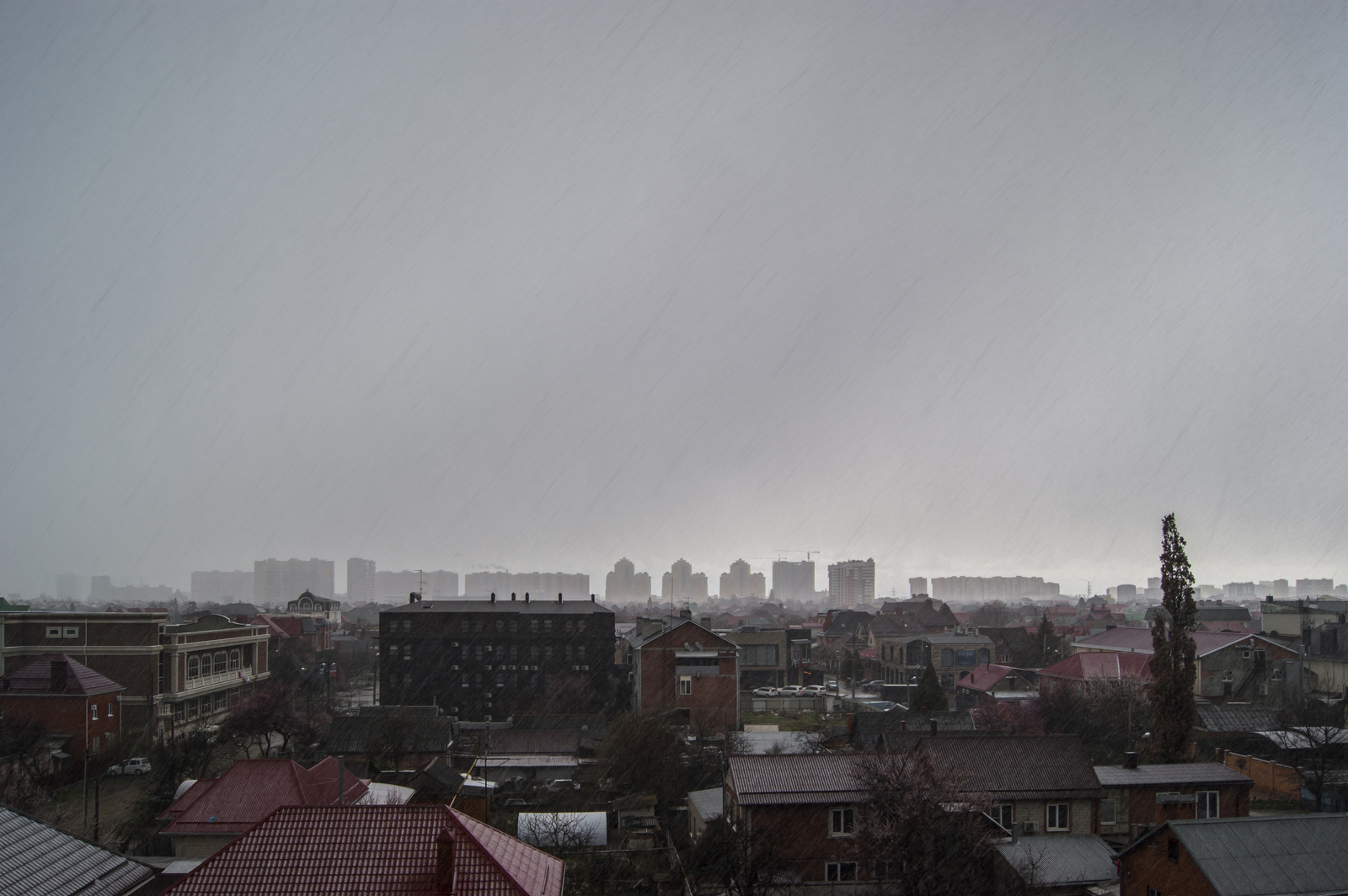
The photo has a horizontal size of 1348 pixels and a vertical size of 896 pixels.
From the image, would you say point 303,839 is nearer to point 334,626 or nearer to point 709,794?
point 709,794

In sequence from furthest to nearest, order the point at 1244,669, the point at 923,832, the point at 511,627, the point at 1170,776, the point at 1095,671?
the point at 511,627
the point at 1244,669
the point at 1095,671
the point at 1170,776
the point at 923,832

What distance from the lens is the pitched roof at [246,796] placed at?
56.5 ft

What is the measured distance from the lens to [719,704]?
115 ft

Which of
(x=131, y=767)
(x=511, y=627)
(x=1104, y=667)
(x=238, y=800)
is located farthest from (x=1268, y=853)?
(x=511, y=627)

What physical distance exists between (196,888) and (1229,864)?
14.2 m

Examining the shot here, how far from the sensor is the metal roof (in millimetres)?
19234

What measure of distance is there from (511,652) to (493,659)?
0.89 meters

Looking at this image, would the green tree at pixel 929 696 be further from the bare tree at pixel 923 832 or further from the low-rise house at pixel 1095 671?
the bare tree at pixel 923 832

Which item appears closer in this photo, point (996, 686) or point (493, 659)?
point (493, 659)

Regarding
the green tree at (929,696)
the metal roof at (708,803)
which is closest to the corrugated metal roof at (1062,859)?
the metal roof at (708,803)

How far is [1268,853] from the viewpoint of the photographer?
44.3ft

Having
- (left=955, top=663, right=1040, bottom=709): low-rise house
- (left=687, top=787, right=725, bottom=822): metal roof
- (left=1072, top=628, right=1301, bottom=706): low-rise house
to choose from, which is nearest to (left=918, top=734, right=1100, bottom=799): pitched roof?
(left=687, top=787, right=725, bottom=822): metal roof

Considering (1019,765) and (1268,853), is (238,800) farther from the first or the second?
(1268,853)

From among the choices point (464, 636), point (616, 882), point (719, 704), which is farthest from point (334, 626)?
point (616, 882)
